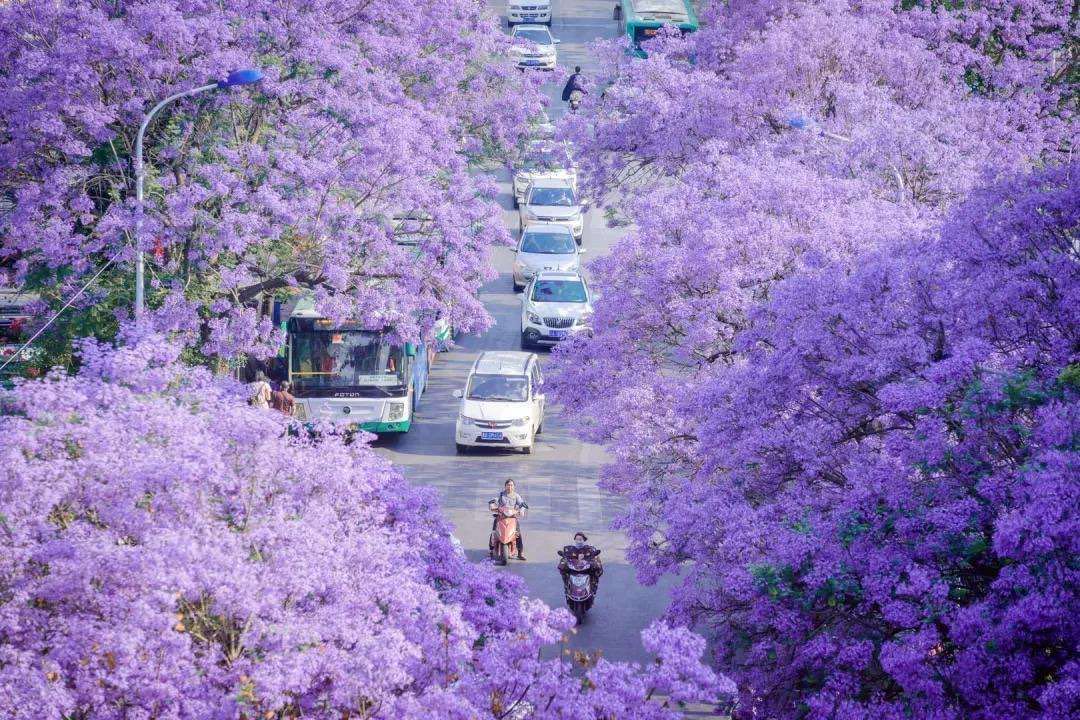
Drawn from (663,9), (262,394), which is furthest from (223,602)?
(663,9)

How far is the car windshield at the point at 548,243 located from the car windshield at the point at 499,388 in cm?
1026

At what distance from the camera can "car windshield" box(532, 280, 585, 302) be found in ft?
108

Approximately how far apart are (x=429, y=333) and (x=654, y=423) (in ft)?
20.4

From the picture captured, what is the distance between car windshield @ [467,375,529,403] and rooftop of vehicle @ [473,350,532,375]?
0.15m

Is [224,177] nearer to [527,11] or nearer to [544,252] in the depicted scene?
[544,252]

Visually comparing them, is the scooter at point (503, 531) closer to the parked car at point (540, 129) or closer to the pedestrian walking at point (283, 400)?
the pedestrian walking at point (283, 400)

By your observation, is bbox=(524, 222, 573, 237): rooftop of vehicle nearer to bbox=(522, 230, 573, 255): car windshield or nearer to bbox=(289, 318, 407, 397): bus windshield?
bbox=(522, 230, 573, 255): car windshield

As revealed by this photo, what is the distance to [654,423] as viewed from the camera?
18281 millimetres

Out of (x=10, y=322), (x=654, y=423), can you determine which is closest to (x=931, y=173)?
(x=654, y=423)

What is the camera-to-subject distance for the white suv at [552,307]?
32.5m

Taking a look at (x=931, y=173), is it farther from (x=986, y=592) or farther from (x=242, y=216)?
(x=986, y=592)

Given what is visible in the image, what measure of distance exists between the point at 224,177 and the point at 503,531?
6469 millimetres

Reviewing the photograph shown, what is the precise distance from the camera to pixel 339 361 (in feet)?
86.0

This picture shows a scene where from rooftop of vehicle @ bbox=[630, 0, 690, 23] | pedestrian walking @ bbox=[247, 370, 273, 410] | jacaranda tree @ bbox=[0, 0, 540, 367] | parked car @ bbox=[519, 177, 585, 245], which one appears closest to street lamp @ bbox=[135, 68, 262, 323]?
jacaranda tree @ bbox=[0, 0, 540, 367]
